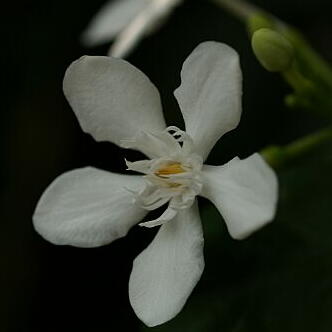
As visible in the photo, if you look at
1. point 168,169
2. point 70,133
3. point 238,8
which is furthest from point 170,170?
point 70,133

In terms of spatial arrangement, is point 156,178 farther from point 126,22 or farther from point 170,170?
point 126,22

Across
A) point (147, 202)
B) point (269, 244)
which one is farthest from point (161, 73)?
point (147, 202)

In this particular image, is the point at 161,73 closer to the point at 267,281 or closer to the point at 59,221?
the point at 267,281

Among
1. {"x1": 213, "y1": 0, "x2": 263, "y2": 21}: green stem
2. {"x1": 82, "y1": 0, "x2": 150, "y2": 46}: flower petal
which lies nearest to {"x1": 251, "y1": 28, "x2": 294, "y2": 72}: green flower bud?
{"x1": 213, "y1": 0, "x2": 263, "y2": 21}: green stem

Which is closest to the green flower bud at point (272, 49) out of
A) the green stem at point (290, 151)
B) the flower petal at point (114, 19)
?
the green stem at point (290, 151)

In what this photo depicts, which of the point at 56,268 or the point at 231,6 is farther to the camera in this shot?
the point at 56,268

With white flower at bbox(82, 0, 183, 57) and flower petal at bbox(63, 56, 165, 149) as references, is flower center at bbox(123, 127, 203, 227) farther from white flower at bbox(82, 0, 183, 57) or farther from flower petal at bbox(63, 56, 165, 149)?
white flower at bbox(82, 0, 183, 57)
